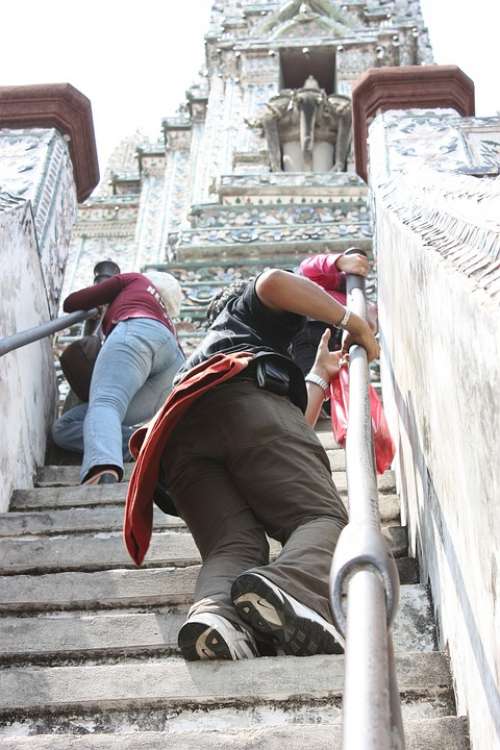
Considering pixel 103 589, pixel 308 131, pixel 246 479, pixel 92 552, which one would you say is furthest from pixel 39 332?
pixel 308 131

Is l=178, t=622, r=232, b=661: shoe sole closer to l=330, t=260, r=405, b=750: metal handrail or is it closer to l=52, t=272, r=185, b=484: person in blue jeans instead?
l=330, t=260, r=405, b=750: metal handrail

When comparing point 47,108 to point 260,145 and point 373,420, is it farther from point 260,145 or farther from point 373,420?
point 260,145

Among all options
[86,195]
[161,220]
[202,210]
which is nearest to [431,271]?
[86,195]

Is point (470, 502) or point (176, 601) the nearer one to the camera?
point (470, 502)

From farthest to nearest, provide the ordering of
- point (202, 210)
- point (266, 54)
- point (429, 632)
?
point (266, 54) < point (202, 210) < point (429, 632)

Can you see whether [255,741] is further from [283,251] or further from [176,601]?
[283,251]

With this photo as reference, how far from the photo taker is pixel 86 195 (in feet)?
24.0

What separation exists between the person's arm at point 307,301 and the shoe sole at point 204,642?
1.04 metres

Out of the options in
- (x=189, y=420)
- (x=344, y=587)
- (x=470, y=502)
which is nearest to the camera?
(x=344, y=587)

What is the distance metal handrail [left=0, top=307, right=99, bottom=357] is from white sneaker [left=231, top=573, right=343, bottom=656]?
1844 millimetres

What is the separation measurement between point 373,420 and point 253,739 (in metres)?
1.88

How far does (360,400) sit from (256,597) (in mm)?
501

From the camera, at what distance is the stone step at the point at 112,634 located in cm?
276

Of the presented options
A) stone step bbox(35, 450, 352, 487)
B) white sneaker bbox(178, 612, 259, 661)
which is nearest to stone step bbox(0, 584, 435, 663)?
white sneaker bbox(178, 612, 259, 661)
